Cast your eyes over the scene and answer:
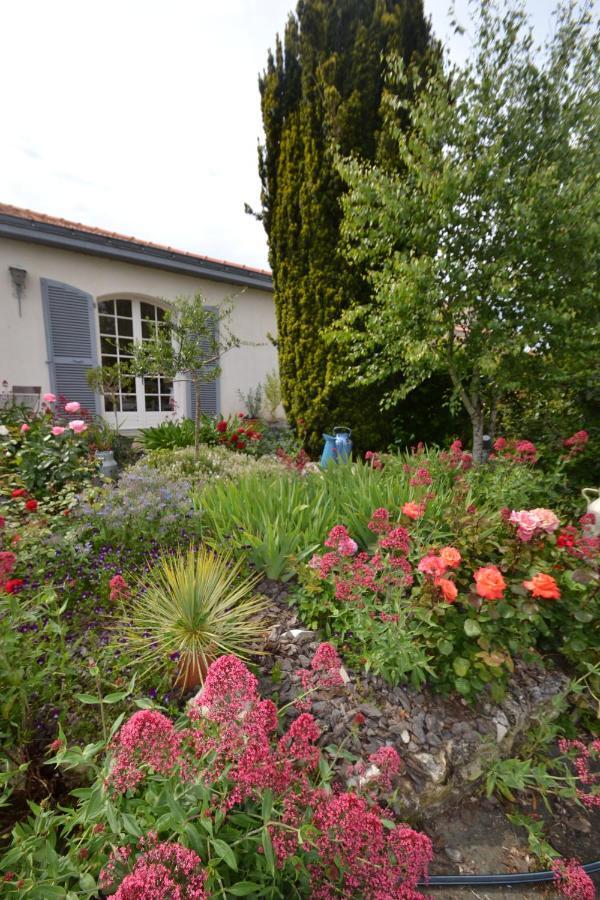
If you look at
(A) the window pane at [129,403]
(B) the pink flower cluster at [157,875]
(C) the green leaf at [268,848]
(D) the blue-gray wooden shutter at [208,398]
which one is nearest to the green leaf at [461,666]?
(C) the green leaf at [268,848]

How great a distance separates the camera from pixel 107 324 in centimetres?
745

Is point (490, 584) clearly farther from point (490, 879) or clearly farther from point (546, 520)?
point (490, 879)

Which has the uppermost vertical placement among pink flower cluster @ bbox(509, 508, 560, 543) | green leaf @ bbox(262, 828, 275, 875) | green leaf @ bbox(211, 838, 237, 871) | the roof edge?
the roof edge

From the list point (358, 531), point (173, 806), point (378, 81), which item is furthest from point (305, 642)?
point (378, 81)

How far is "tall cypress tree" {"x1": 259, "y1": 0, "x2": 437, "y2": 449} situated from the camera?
201 inches

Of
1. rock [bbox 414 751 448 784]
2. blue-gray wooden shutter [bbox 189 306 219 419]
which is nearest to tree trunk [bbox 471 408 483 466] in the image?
rock [bbox 414 751 448 784]

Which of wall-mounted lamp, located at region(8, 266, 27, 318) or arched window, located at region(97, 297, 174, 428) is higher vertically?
wall-mounted lamp, located at region(8, 266, 27, 318)

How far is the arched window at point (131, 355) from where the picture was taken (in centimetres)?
746

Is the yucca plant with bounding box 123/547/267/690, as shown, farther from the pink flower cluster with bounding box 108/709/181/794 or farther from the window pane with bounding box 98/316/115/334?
the window pane with bounding box 98/316/115/334

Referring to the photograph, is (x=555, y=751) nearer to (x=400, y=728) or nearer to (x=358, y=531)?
(x=400, y=728)

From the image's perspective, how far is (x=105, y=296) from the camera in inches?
284

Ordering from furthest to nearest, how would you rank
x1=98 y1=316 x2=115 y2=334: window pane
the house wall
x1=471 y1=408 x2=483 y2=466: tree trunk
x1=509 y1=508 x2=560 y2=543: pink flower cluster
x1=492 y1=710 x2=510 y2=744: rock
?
x1=98 y1=316 x2=115 y2=334: window pane, the house wall, x1=471 y1=408 x2=483 y2=466: tree trunk, x1=509 y1=508 x2=560 y2=543: pink flower cluster, x1=492 y1=710 x2=510 y2=744: rock

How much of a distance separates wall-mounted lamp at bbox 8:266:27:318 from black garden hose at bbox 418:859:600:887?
7.79 metres

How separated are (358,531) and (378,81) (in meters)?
5.88
